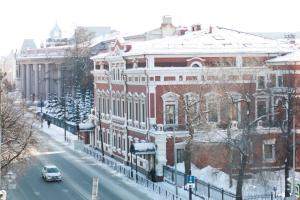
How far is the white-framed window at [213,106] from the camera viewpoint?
153 feet

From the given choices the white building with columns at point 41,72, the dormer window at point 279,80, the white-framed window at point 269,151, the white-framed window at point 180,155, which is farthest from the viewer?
the white building with columns at point 41,72

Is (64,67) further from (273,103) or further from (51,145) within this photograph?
(273,103)

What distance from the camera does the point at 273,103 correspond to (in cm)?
4925

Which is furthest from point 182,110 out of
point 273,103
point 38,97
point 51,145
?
Answer: point 38,97

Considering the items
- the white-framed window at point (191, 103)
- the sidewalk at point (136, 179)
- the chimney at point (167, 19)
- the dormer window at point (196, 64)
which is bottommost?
the sidewalk at point (136, 179)

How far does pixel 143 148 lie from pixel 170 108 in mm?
4042

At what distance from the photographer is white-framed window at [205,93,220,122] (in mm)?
46594

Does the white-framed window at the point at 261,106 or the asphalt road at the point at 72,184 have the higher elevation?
the white-framed window at the point at 261,106

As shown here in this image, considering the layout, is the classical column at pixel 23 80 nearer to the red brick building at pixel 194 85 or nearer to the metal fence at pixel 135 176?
the metal fence at pixel 135 176

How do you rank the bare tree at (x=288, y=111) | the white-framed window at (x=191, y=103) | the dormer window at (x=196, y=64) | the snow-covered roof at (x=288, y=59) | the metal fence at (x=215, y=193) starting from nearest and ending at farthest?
the metal fence at (x=215, y=193), the bare tree at (x=288, y=111), the white-framed window at (x=191, y=103), the snow-covered roof at (x=288, y=59), the dormer window at (x=196, y=64)

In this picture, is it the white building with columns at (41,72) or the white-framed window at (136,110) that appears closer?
the white-framed window at (136,110)

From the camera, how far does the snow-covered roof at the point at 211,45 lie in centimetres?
5003

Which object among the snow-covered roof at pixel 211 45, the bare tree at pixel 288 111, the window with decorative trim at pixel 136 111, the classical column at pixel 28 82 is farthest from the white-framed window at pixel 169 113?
the classical column at pixel 28 82

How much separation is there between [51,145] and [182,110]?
27.6 metres
